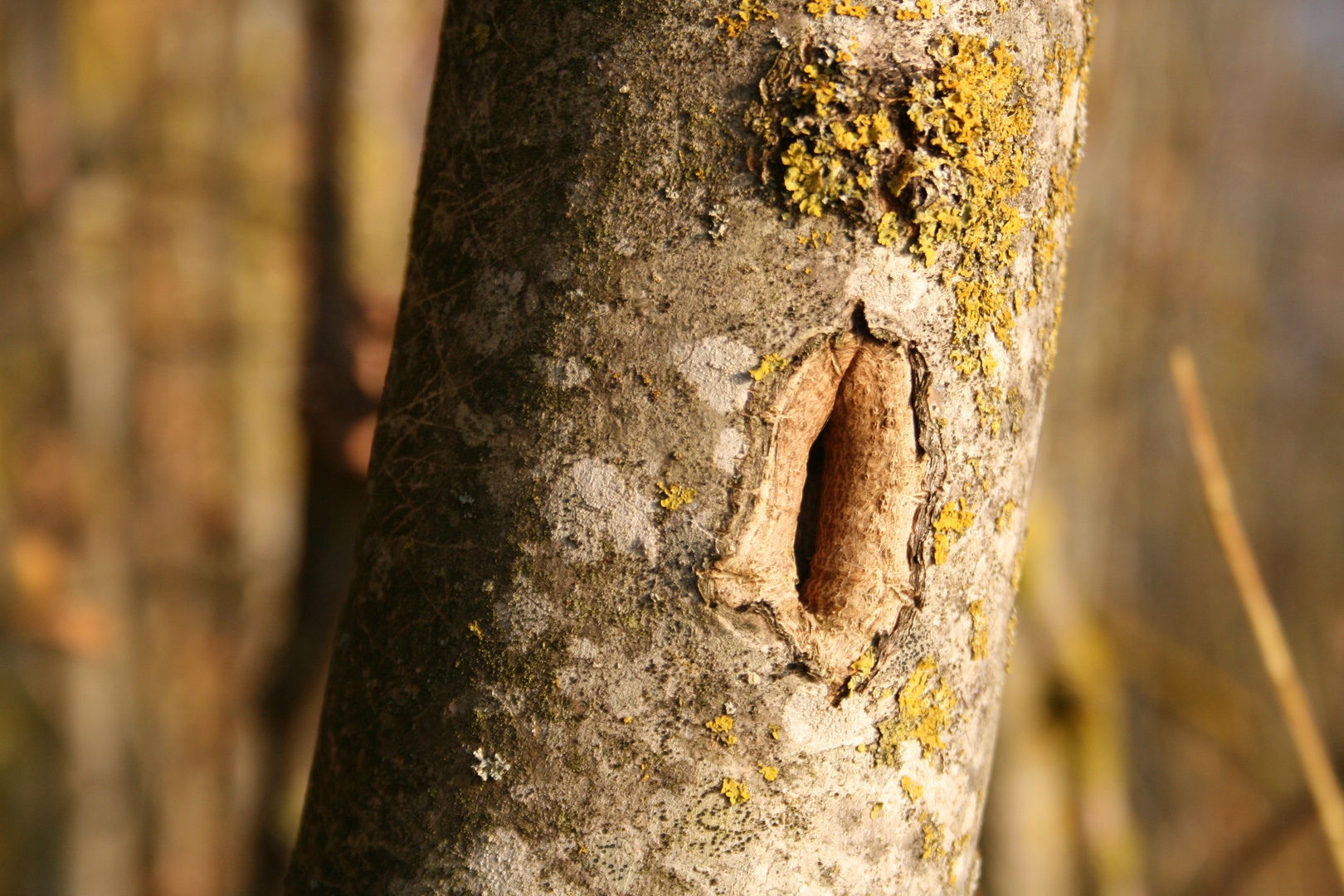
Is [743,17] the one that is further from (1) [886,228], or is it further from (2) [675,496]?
(2) [675,496]

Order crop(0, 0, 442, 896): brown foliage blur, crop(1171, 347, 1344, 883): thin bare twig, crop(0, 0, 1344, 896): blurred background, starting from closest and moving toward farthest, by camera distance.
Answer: crop(1171, 347, 1344, 883): thin bare twig < crop(0, 0, 1344, 896): blurred background < crop(0, 0, 442, 896): brown foliage blur

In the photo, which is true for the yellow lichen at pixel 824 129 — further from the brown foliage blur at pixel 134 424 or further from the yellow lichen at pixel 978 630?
the brown foliage blur at pixel 134 424

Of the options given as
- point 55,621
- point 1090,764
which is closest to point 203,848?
point 55,621

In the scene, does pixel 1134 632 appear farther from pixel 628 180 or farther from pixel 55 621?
pixel 55 621

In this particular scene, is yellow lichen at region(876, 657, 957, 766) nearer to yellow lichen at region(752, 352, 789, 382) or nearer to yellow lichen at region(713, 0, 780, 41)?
yellow lichen at region(752, 352, 789, 382)

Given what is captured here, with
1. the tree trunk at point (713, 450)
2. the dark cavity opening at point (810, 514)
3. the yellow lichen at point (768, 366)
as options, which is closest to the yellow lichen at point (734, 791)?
the tree trunk at point (713, 450)

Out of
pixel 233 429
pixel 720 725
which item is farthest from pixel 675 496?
pixel 233 429

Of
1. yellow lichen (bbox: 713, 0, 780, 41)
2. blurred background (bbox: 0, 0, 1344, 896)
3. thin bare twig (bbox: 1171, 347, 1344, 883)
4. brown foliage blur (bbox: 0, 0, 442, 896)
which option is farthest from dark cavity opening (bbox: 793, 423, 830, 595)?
brown foliage blur (bbox: 0, 0, 442, 896)
